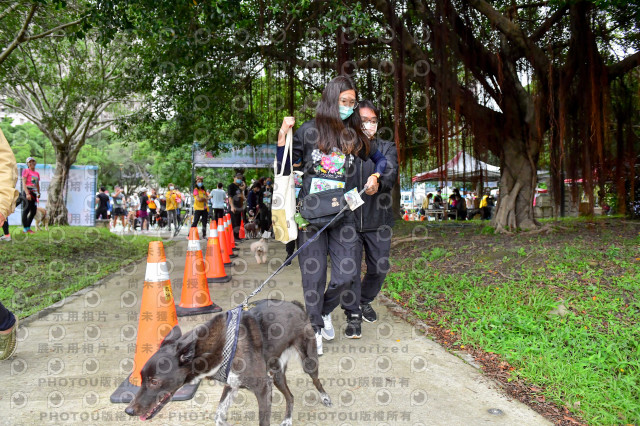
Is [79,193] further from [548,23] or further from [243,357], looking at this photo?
[243,357]

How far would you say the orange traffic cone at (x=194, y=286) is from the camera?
4469 mm

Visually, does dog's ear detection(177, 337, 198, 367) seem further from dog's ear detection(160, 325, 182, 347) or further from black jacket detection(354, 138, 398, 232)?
black jacket detection(354, 138, 398, 232)

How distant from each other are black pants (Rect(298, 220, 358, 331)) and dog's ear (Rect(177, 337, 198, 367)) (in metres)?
1.40

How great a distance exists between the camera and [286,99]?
10023 millimetres

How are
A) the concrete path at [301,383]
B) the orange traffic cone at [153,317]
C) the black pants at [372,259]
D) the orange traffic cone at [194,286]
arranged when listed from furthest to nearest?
the orange traffic cone at [194,286]
the black pants at [372,259]
the orange traffic cone at [153,317]
the concrete path at [301,383]

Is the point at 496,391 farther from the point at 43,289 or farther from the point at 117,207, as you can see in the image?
the point at 117,207

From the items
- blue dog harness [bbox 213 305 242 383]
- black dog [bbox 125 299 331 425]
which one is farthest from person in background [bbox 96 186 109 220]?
blue dog harness [bbox 213 305 242 383]

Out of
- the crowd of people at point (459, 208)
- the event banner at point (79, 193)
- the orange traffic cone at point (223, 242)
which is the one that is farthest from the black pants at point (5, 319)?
the crowd of people at point (459, 208)

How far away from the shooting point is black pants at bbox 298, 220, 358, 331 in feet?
11.0

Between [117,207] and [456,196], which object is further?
[456,196]

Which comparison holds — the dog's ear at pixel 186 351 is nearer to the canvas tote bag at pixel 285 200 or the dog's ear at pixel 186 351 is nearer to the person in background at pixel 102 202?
the canvas tote bag at pixel 285 200

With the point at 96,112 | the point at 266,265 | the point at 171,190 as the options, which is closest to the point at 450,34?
the point at 266,265

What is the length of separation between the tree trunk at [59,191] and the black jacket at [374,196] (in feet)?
52.5

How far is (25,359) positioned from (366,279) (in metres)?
2.66
